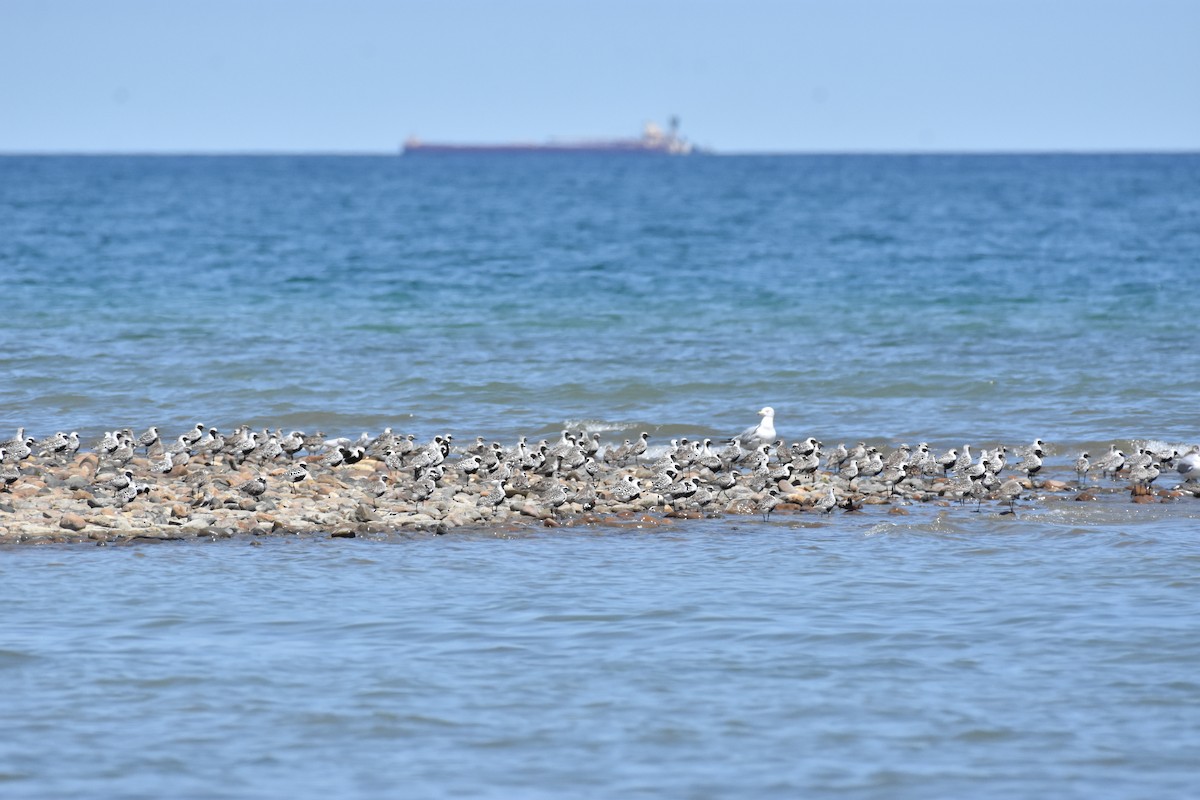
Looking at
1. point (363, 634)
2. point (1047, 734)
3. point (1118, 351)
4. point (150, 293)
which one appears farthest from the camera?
point (150, 293)

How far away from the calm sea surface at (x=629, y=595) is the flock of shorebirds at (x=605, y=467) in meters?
0.92

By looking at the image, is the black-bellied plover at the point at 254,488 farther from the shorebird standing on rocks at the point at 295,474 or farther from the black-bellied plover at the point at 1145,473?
the black-bellied plover at the point at 1145,473

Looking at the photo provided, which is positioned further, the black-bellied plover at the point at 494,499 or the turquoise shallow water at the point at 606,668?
the black-bellied plover at the point at 494,499

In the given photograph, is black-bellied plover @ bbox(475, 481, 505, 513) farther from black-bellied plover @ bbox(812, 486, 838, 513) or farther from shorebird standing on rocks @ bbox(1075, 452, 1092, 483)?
shorebird standing on rocks @ bbox(1075, 452, 1092, 483)

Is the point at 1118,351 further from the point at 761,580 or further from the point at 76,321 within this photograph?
the point at 76,321

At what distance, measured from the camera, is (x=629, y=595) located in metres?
13.7

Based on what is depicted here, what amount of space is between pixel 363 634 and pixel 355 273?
3552cm

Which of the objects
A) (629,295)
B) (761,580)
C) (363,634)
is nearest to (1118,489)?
(761,580)

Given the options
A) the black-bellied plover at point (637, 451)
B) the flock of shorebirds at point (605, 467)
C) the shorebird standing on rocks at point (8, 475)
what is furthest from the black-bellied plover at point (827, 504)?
the shorebird standing on rocks at point (8, 475)

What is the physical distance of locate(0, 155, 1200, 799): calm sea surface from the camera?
1007 cm

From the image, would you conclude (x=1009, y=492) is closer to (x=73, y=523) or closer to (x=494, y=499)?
(x=494, y=499)

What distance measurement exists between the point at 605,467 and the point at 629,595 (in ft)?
19.5

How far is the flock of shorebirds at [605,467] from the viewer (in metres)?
17.7

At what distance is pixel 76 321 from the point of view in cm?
3528
